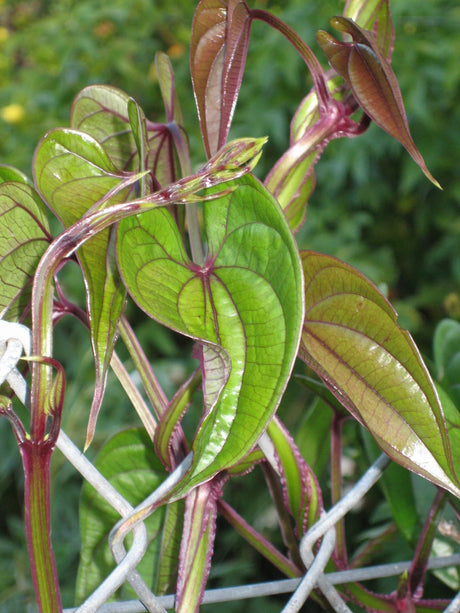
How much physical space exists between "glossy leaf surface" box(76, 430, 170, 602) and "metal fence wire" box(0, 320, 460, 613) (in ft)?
0.19

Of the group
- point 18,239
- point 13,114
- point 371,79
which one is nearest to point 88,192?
point 18,239

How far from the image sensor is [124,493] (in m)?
0.37

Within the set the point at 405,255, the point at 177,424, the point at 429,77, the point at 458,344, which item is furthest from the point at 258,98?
the point at 177,424

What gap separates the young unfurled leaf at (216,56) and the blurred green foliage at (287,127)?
69 cm

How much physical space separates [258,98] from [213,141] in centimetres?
121

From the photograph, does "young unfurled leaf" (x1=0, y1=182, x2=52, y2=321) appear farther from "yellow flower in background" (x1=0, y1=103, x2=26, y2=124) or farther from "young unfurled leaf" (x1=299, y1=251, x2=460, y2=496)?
"yellow flower in background" (x1=0, y1=103, x2=26, y2=124)

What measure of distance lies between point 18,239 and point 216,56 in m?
0.14

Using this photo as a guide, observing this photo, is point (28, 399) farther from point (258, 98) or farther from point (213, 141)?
point (258, 98)

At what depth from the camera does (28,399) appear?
10.4 inches

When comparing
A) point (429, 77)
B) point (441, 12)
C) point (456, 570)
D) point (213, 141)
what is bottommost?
point (456, 570)

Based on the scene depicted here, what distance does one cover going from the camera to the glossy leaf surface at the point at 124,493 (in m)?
0.36

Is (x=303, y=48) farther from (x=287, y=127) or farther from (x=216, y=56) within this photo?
(x=287, y=127)

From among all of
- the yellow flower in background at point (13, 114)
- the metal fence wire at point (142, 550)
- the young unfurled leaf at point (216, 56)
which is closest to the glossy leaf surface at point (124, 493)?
the metal fence wire at point (142, 550)

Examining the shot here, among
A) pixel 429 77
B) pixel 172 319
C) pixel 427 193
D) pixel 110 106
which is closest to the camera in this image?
pixel 172 319
